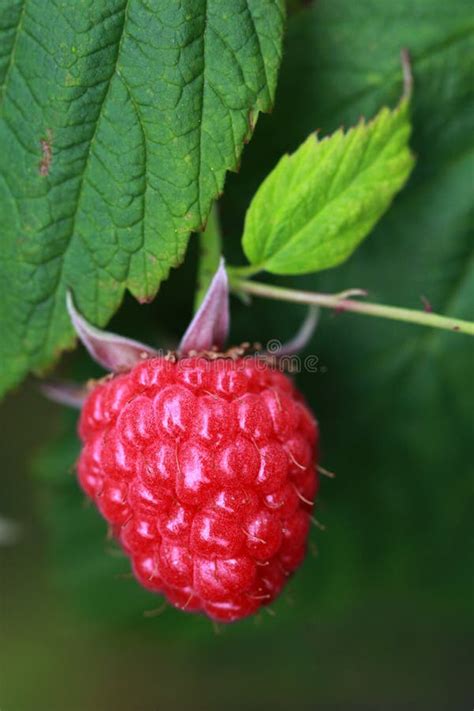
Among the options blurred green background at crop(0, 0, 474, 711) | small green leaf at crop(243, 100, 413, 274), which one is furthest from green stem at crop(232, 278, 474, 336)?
blurred green background at crop(0, 0, 474, 711)

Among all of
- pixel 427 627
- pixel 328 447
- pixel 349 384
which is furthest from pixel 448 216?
pixel 427 627

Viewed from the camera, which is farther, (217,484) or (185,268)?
(185,268)

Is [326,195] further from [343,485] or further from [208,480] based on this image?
[343,485]

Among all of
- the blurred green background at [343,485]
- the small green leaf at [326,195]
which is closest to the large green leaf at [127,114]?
the small green leaf at [326,195]

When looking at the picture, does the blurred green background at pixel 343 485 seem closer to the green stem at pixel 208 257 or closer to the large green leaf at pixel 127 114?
the green stem at pixel 208 257

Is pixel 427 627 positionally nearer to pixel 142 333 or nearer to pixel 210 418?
pixel 142 333

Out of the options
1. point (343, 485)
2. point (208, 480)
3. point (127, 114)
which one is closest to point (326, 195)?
point (127, 114)
